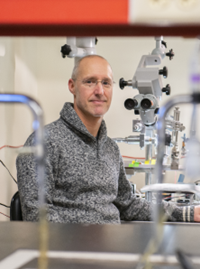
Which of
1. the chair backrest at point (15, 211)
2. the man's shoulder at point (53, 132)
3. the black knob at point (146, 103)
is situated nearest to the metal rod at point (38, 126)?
the man's shoulder at point (53, 132)

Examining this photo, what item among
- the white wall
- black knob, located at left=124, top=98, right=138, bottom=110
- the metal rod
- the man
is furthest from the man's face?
the white wall

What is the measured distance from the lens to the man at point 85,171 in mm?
1021

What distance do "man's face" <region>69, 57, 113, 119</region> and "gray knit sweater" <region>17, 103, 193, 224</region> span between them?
0.09m

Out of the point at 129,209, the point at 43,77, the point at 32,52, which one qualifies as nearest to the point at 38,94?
the point at 43,77

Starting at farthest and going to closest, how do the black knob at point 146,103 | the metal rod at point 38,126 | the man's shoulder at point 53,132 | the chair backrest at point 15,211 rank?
1. the black knob at point 146,103
2. the chair backrest at point 15,211
3. the man's shoulder at point 53,132
4. the metal rod at point 38,126

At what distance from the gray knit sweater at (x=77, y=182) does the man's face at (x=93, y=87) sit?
0.09 metres

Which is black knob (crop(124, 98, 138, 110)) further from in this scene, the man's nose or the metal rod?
the metal rod

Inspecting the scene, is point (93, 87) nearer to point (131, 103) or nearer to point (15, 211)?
point (131, 103)

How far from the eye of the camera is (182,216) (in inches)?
40.7

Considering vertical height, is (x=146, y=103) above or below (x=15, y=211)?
above

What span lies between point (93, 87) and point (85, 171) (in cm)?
38

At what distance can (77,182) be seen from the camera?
1.08 metres

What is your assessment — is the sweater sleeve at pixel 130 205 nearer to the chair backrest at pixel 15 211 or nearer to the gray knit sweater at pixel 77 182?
the gray knit sweater at pixel 77 182

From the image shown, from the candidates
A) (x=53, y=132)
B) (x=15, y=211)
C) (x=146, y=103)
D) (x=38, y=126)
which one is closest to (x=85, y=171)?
(x=53, y=132)
